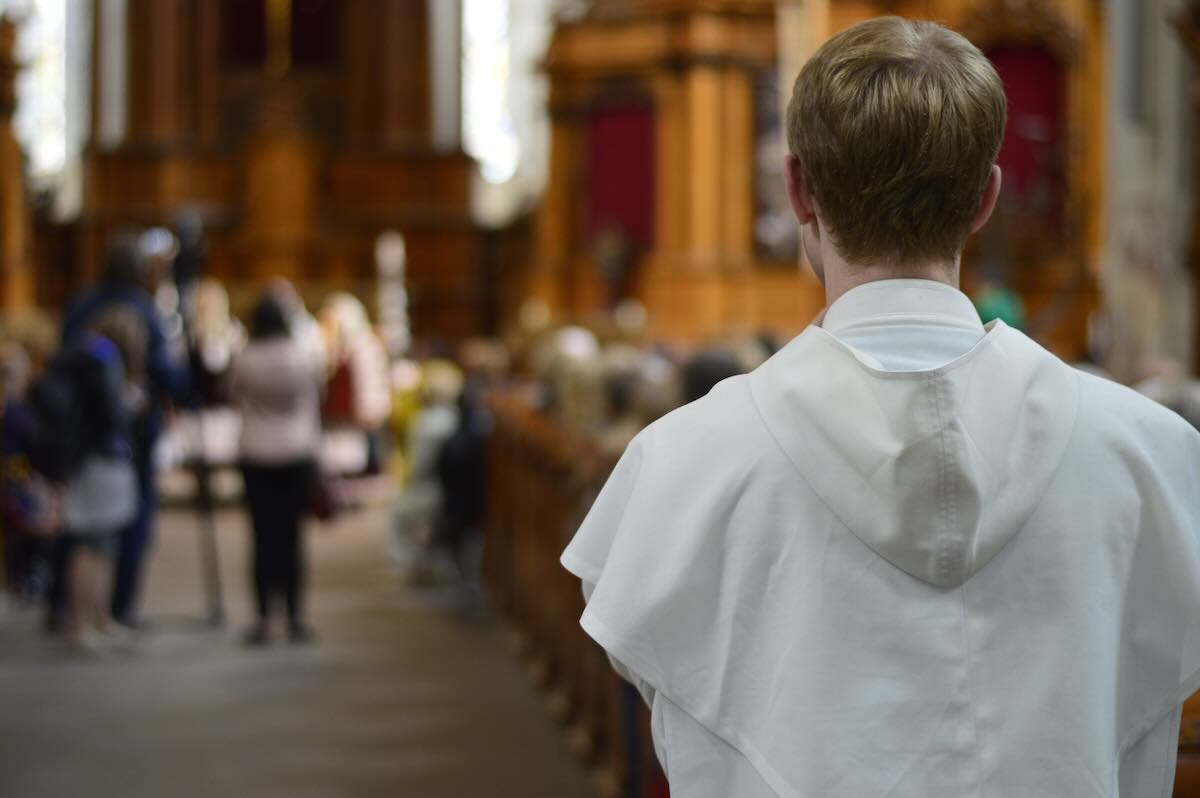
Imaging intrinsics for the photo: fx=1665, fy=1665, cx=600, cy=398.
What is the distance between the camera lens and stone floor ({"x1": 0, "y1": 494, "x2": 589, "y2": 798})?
5.14 metres

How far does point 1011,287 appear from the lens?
9.31m

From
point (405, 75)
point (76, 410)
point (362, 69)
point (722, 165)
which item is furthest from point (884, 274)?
point (362, 69)

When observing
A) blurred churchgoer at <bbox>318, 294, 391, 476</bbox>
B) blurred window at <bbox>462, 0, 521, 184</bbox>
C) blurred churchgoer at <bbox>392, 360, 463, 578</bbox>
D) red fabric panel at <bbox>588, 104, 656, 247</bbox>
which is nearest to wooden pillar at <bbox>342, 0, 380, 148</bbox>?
blurred window at <bbox>462, 0, 521, 184</bbox>

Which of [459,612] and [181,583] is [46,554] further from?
[459,612]

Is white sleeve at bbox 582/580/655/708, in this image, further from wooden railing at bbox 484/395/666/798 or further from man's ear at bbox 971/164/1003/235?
wooden railing at bbox 484/395/666/798

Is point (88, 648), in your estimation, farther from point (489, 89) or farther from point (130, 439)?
point (489, 89)

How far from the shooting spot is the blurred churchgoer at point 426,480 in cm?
873

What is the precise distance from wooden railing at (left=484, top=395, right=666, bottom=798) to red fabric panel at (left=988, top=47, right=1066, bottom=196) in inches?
133

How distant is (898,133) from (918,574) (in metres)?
0.36

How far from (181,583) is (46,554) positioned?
0.98m

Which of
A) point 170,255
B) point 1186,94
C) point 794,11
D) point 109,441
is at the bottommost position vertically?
A: point 109,441

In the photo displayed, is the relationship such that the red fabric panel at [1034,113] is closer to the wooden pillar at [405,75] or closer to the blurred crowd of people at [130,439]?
the blurred crowd of people at [130,439]

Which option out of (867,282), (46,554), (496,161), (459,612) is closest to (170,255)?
(46,554)

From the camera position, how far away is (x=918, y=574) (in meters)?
1.35
